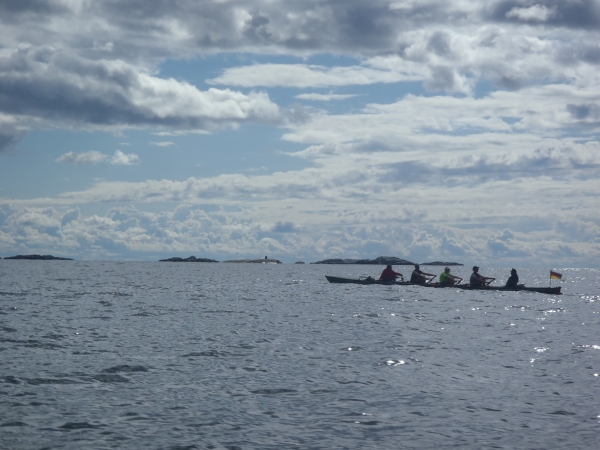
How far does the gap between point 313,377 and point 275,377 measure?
120 centimetres

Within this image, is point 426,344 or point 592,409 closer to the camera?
point 592,409

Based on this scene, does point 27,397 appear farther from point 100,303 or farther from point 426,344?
point 100,303

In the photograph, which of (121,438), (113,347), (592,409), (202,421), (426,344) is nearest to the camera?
(121,438)

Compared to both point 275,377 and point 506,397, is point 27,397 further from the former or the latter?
point 506,397

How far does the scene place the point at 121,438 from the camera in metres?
13.9

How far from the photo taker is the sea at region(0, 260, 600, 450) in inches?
564

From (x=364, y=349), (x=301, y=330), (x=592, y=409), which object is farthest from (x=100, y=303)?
(x=592, y=409)

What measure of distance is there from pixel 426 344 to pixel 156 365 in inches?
473

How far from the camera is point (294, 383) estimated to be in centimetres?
1950

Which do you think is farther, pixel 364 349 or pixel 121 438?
pixel 364 349

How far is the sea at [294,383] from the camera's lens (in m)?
14.3

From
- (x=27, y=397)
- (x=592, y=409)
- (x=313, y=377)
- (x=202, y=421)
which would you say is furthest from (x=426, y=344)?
(x=27, y=397)

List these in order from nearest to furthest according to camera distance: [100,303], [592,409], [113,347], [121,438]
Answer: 1. [121,438]
2. [592,409]
3. [113,347]
4. [100,303]

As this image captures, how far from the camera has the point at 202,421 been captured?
50.2 ft
